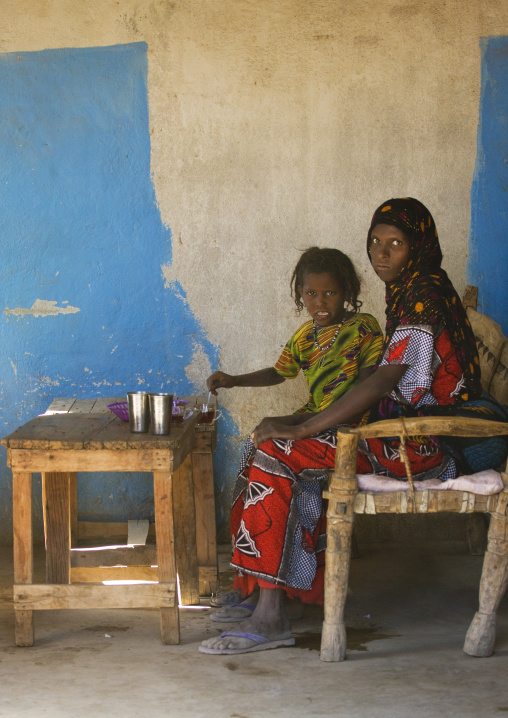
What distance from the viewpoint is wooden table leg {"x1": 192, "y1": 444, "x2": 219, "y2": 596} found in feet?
10.9

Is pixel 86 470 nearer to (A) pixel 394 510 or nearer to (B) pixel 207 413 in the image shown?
(B) pixel 207 413

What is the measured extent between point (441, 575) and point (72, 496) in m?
1.80

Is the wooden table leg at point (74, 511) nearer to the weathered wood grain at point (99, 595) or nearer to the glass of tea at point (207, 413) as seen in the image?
the glass of tea at point (207, 413)

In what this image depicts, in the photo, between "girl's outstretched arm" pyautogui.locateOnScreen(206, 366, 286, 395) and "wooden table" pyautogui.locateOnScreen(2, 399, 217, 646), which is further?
"girl's outstretched arm" pyautogui.locateOnScreen(206, 366, 286, 395)

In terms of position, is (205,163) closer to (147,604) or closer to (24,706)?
(147,604)

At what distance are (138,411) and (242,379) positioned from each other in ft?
2.89

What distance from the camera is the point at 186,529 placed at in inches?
128

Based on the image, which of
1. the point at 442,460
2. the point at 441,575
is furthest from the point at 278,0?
the point at 441,575

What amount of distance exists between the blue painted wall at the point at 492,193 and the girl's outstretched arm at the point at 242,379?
118cm

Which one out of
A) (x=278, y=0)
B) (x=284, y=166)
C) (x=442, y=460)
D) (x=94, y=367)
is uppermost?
(x=278, y=0)

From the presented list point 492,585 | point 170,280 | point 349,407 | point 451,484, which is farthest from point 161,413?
point 170,280

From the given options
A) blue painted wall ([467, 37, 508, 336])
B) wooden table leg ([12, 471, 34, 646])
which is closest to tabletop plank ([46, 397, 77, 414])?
wooden table leg ([12, 471, 34, 646])

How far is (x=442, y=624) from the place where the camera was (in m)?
3.05

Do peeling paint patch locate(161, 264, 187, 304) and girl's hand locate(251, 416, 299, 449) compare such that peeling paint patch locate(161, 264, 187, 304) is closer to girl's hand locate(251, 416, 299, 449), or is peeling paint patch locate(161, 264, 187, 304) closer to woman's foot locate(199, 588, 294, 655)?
girl's hand locate(251, 416, 299, 449)
